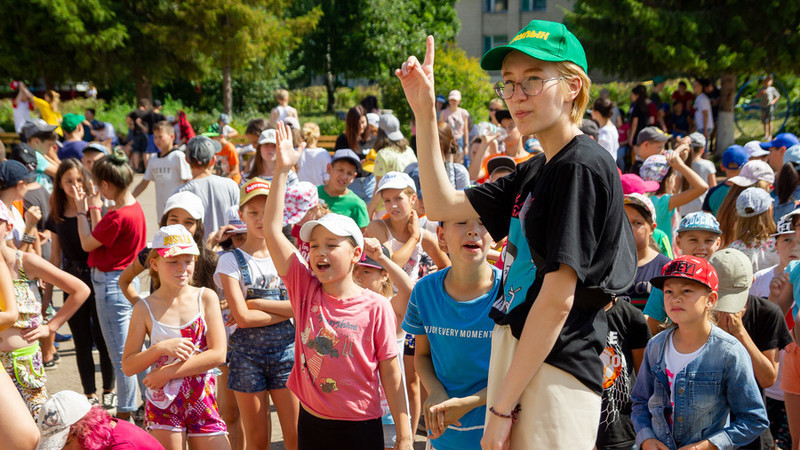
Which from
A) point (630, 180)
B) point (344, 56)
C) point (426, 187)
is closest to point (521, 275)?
point (426, 187)

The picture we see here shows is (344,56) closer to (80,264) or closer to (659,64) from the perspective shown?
(659,64)

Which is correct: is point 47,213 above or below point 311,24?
below

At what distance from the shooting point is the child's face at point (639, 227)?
4.70m

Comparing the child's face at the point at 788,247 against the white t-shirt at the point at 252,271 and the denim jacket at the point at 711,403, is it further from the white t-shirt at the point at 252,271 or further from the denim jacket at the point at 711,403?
the white t-shirt at the point at 252,271

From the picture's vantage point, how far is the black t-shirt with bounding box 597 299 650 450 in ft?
12.2

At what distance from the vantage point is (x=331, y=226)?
389 cm

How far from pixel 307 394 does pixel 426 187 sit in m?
1.83

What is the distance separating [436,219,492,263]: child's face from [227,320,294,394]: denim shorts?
5.18 feet

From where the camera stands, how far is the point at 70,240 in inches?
255

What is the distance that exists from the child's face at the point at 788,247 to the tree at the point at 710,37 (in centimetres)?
1667

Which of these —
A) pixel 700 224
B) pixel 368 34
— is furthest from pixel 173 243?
pixel 368 34

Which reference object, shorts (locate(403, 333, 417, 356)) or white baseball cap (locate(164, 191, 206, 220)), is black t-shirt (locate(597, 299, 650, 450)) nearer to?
shorts (locate(403, 333, 417, 356))

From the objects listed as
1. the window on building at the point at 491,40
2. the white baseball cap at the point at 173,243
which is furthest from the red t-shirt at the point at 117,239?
the window on building at the point at 491,40

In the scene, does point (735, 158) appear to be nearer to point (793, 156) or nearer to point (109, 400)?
point (793, 156)
